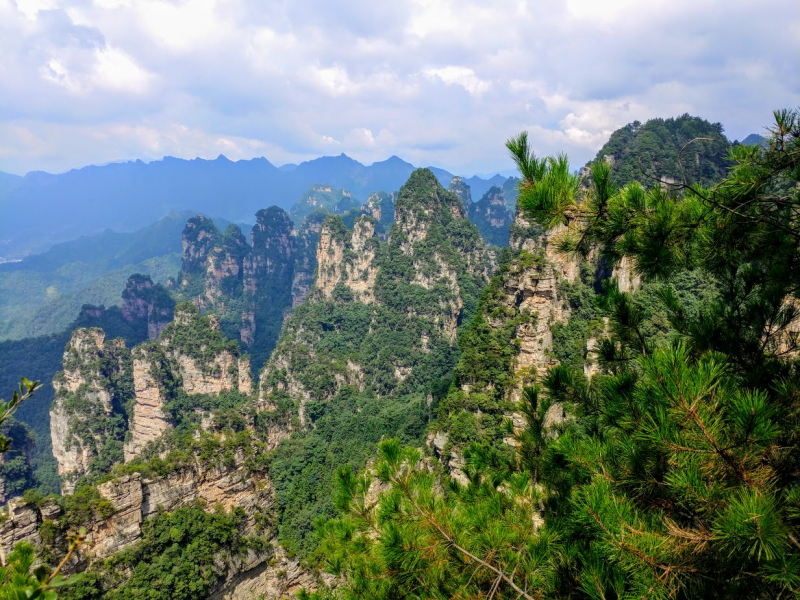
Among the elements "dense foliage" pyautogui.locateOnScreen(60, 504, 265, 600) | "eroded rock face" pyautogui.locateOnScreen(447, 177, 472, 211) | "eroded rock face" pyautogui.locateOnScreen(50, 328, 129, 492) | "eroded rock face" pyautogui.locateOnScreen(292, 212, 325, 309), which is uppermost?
"eroded rock face" pyautogui.locateOnScreen(447, 177, 472, 211)

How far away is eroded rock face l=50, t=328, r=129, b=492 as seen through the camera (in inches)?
1246

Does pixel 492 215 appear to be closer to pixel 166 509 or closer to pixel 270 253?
pixel 270 253

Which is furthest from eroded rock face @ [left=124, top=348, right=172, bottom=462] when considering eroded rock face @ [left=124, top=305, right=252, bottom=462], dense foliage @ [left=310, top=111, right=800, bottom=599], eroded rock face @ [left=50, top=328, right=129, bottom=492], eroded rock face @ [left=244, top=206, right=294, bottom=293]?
eroded rock face @ [left=244, top=206, right=294, bottom=293]

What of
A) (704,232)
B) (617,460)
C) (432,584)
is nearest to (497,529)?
(432,584)

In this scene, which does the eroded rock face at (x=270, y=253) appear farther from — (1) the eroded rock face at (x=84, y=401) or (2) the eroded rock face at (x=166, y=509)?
(2) the eroded rock face at (x=166, y=509)

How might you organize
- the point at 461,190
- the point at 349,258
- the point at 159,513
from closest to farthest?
1. the point at 159,513
2. the point at 349,258
3. the point at 461,190

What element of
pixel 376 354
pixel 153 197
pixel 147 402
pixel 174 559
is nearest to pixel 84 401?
pixel 147 402

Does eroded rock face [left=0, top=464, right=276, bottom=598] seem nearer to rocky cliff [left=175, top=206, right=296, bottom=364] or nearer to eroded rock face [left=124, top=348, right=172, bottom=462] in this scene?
eroded rock face [left=124, top=348, right=172, bottom=462]

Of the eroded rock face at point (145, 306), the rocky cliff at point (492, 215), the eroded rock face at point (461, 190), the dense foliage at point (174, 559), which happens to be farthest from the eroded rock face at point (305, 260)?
the dense foliage at point (174, 559)

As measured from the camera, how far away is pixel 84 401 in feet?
109

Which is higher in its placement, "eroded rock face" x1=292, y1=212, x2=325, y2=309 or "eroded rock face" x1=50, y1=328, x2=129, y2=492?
"eroded rock face" x1=292, y1=212, x2=325, y2=309

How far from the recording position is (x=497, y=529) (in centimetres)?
324

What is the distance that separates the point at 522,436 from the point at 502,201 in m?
98.7

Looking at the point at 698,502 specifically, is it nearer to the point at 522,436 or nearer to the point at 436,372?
the point at 522,436
